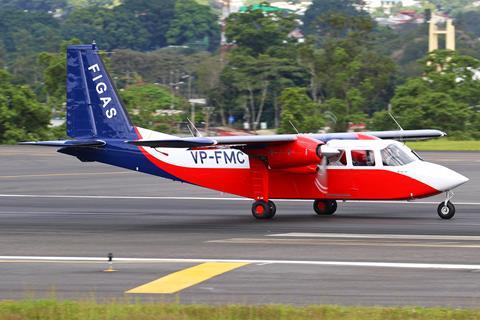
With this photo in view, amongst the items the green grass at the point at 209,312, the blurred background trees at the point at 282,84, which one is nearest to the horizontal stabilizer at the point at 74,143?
the green grass at the point at 209,312

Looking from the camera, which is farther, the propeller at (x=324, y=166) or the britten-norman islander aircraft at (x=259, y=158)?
the propeller at (x=324, y=166)

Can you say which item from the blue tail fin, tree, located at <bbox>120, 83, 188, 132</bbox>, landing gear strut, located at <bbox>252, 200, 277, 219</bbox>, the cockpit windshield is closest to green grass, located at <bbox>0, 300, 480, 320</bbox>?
the cockpit windshield

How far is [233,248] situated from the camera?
822 inches

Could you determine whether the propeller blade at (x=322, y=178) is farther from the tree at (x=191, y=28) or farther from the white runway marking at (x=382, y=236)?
the tree at (x=191, y=28)

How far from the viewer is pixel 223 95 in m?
78.2

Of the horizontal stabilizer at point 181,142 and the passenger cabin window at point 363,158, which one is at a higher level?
the horizontal stabilizer at point 181,142

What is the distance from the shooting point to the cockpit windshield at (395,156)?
25.5 m

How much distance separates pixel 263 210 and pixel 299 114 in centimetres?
3802

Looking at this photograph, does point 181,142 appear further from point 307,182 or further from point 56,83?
point 56,83

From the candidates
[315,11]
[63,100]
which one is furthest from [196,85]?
[315,11]

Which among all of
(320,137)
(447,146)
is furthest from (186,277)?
(447,146)

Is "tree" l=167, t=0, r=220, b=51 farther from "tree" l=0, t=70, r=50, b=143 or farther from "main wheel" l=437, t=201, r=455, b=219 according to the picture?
"main wheel" l=437, t=201, r=455, b=219

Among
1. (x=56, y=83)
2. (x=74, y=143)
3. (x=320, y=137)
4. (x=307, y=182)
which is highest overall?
(x=56, y=83)

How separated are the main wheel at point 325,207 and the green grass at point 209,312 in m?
12.5
